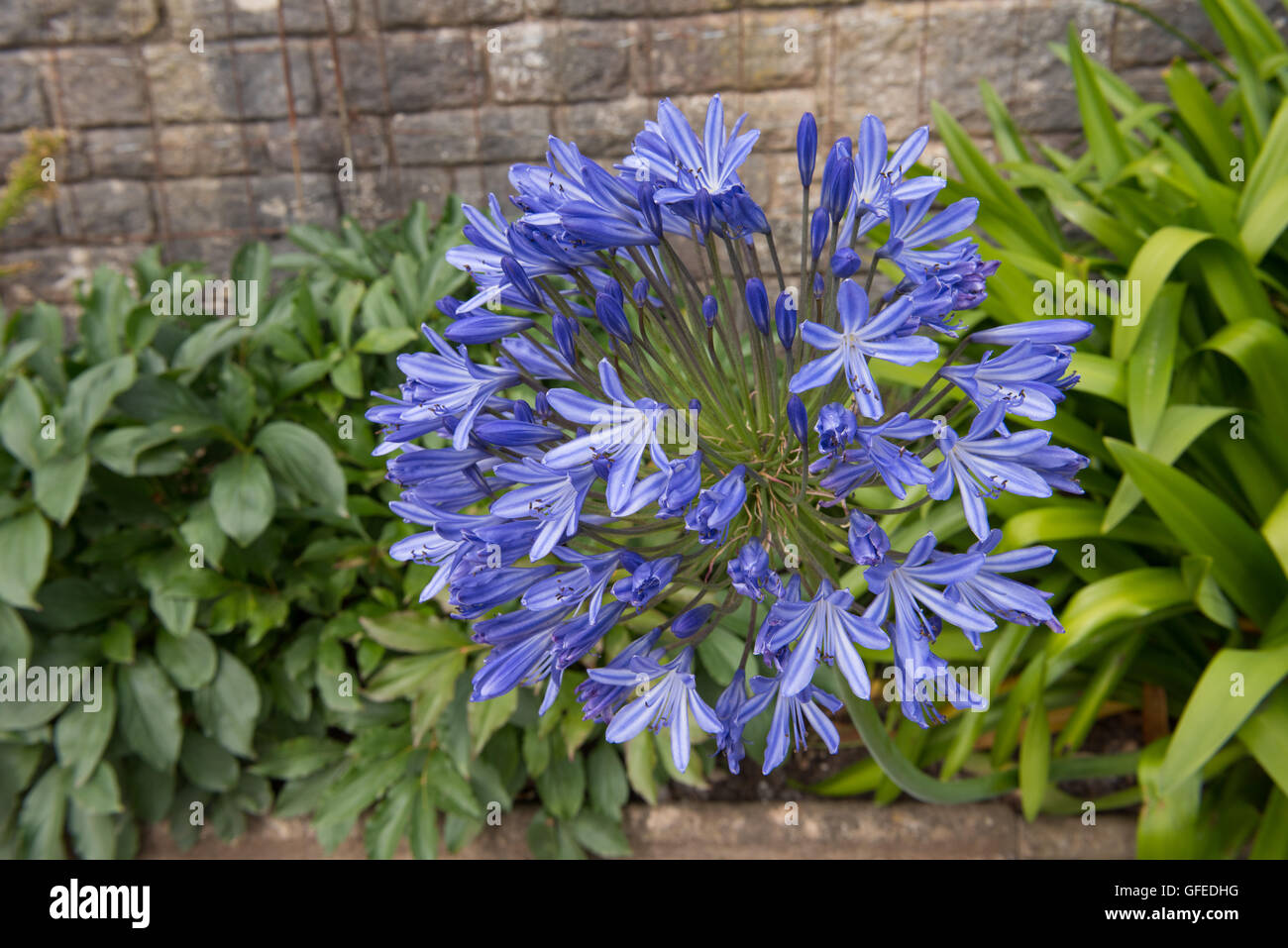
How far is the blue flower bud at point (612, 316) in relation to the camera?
2.71 feet

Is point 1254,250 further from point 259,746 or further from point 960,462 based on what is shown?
point 259,746

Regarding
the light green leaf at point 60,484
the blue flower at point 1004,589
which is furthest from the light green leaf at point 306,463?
the blue flower at point 1004,589

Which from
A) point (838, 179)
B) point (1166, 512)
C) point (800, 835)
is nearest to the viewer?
point (838, 179)

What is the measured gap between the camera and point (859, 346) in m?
0.79

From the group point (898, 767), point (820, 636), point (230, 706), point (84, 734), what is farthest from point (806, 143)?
point (84, 734)

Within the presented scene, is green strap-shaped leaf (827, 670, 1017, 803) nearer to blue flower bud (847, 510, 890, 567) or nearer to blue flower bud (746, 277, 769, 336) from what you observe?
blue flower bud (847, 510, 890, 567)

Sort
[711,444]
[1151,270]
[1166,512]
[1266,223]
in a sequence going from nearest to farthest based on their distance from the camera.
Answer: [711,444] < [1166,512] < [1151,270] < [1266,223]

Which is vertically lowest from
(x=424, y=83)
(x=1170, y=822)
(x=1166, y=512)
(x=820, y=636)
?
(x=1170, y=822)

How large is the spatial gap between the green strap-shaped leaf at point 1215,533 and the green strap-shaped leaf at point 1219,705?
198 millimetres

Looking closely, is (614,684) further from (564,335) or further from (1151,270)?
(1151,270)

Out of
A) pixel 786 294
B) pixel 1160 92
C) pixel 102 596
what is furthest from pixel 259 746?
pixel 1160 92

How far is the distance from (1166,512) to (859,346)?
1.18 meters

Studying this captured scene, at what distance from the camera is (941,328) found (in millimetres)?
854

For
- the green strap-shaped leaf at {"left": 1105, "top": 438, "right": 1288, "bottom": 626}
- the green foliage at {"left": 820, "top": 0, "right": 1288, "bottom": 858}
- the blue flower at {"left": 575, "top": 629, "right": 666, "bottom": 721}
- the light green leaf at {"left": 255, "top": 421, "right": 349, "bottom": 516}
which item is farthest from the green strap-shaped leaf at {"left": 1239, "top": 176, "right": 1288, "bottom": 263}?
the light green leaf at {"left": 255, "top": 421, "right": 349, "bottom": 516}
